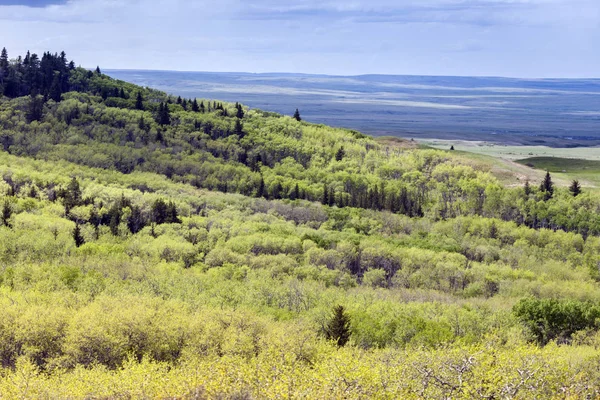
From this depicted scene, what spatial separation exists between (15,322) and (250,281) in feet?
110

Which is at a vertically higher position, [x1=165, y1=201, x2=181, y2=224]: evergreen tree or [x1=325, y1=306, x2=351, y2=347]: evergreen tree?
[x1=325, y1=306, x2=351, y2=347]: evergreen tree

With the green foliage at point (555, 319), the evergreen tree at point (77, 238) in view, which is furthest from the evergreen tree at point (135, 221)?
the green foliage at point (555, 319)

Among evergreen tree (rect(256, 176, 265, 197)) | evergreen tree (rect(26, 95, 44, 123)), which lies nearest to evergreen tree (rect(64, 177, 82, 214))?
evergreen tree (rect(256, 176, 265, 197))

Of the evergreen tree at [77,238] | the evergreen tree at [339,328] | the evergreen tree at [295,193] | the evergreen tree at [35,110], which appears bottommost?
the evergreen tree at [295,193]

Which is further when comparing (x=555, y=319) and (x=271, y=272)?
(x=271, y=272)

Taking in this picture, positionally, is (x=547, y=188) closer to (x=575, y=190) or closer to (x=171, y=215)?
(x=575, y=190)

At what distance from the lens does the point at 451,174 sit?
600 feet

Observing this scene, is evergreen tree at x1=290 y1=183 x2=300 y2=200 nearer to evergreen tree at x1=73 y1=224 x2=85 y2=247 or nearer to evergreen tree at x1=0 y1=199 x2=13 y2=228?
evergreen tree at x1=0 y1=199 x2=13 y2=228

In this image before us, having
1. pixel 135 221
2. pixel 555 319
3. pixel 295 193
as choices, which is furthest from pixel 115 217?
pixel 555 319

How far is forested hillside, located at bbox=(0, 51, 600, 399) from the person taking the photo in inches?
1468

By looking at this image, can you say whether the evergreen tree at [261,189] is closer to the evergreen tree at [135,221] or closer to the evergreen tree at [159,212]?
the evergreen tree at [159,212]

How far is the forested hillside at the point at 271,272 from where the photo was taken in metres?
37.3

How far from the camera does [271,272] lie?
296ft

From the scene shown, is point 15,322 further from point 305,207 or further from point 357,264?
point 305,207
